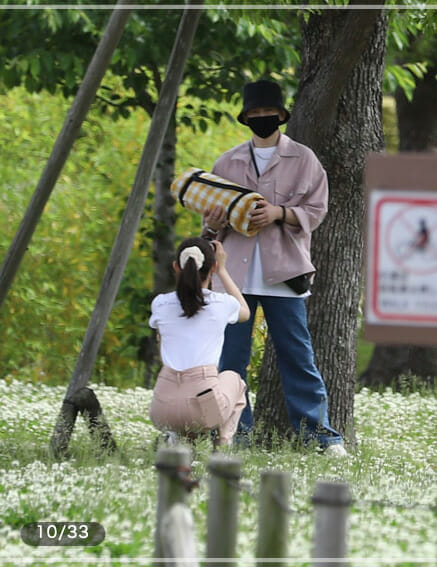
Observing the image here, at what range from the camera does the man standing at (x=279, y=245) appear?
4992 mm

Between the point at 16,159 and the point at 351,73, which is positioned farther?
the point at 16,159

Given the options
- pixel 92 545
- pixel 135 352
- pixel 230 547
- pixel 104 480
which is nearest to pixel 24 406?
pixel 135 352

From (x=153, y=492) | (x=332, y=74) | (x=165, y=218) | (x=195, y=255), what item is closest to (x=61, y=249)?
(x=165, y=218)

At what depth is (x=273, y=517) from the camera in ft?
8.86

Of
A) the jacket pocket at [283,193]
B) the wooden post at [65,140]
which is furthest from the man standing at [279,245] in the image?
the wooden post at [65,140]

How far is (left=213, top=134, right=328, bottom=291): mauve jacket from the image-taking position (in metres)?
4.98

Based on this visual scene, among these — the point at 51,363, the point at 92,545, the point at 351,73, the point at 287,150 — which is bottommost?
the point at 92,545

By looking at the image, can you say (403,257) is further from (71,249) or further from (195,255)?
(71,249)

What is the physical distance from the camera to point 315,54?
18.8 ft

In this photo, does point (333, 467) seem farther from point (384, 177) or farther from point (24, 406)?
point (24, 406)

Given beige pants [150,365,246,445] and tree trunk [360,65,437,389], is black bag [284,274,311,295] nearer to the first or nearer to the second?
beige pants [150,365,246,445]

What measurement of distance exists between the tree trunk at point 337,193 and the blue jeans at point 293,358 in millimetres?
561

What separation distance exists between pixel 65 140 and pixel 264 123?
964mm

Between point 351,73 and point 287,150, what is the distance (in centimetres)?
80
